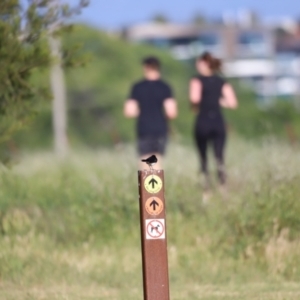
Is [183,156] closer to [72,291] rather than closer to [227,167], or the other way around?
[227,167]

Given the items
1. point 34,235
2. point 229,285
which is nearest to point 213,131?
point 34,235

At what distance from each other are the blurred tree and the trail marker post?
9.25 ft

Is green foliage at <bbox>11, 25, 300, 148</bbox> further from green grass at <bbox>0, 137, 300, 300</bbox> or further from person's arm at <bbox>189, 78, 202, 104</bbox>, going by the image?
green grass at <bbox>0, 137, 300, 300</bbox>

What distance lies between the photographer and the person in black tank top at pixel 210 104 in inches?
542

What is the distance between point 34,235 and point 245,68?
12362 cm

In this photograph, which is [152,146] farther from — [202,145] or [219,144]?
[219,144]

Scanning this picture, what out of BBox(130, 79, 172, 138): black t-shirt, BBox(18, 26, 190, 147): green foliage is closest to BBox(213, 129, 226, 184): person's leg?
BBox(130, 79, 172, 138): black t-shirt

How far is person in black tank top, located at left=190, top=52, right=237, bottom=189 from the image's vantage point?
13773 millimetres

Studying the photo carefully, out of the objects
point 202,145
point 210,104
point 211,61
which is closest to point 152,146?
point 202,145

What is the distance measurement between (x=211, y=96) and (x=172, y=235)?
2.82 m

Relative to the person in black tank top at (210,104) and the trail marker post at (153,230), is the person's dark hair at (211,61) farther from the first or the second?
the trail marker post at (153,230)

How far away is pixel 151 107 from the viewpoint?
13922mm

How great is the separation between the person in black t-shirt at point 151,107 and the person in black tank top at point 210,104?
0.33 metres

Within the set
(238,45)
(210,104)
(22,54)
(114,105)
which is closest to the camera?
(22,54)
